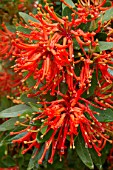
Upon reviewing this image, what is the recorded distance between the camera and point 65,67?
1.48 metres

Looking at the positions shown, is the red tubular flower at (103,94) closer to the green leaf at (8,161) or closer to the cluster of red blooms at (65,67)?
the cluster of red blooms at (65,67)

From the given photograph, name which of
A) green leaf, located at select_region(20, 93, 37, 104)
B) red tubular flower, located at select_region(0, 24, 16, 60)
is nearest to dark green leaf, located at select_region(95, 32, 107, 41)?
green leaf, located at select_region(20, 93, 37, 104)

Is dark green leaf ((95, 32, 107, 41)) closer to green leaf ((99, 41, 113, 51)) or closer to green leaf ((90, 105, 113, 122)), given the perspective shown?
green leaf ((99, 41, 113, 51))

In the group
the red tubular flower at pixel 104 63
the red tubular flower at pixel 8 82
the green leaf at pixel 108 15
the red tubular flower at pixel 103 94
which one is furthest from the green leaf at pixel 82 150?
the red tubular flower at pixel 8 82

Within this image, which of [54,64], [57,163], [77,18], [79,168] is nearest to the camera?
[54,64]

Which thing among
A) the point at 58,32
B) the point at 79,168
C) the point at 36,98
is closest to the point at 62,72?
the point at 58,32

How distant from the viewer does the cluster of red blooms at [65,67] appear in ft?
4.70

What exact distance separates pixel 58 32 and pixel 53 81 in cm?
19

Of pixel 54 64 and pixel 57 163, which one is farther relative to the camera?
pixel 57 163

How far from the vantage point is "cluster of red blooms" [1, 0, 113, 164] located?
1434mm

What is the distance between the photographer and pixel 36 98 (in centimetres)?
171

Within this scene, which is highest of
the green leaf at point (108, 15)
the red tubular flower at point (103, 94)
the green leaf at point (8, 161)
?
the green leaf at point (108, 15)

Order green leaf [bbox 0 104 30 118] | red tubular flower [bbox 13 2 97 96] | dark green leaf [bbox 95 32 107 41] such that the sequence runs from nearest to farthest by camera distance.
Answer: red tubular flower [bbox 13 2 97 96] → dark green leaf [bbox 95 32 107 41] → green leaf [bbox 0 104 30 118]

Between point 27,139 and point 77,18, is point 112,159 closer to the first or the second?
point 27,139
